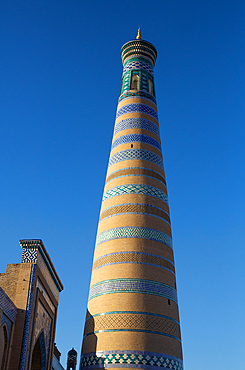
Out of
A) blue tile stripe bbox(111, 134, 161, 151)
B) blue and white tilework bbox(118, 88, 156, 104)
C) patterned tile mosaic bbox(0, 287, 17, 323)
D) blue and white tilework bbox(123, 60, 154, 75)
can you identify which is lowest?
patterned tile mosaic bbox(0, 287, 17, 323)

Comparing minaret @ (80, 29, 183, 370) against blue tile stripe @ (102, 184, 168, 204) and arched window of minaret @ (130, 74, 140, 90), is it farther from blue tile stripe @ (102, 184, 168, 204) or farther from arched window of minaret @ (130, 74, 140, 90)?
arched window of minaret @ (130, 74, 140, 90)

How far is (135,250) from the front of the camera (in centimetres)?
899

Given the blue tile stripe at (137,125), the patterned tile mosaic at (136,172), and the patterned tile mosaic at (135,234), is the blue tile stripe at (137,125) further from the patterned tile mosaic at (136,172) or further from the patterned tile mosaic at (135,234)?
the patterned tile mosaic at (135,234)

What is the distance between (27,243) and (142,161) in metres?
4.15

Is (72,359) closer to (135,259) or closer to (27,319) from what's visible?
(135,259)

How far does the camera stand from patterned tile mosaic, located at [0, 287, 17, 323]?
613 cm

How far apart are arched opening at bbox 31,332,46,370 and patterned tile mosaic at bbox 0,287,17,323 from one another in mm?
1422

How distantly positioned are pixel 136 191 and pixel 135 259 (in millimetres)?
1704

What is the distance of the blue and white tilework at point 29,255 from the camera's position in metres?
7.14

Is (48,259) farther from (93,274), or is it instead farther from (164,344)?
(164,344)

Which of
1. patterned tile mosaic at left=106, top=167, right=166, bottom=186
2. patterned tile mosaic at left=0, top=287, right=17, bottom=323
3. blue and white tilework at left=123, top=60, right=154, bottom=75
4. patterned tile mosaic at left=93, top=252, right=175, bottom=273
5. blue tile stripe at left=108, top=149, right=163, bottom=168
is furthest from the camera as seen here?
blue and white tilework at left=123, top=60, right=154, bottom=75

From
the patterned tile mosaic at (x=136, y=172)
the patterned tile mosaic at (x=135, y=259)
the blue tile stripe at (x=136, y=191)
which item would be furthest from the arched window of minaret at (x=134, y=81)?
the patterned tile mosaic at (x=135, y=259)

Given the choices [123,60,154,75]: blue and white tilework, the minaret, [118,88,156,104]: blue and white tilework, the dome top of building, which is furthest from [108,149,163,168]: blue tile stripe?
the dome top of building

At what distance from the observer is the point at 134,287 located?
8.52 metres
